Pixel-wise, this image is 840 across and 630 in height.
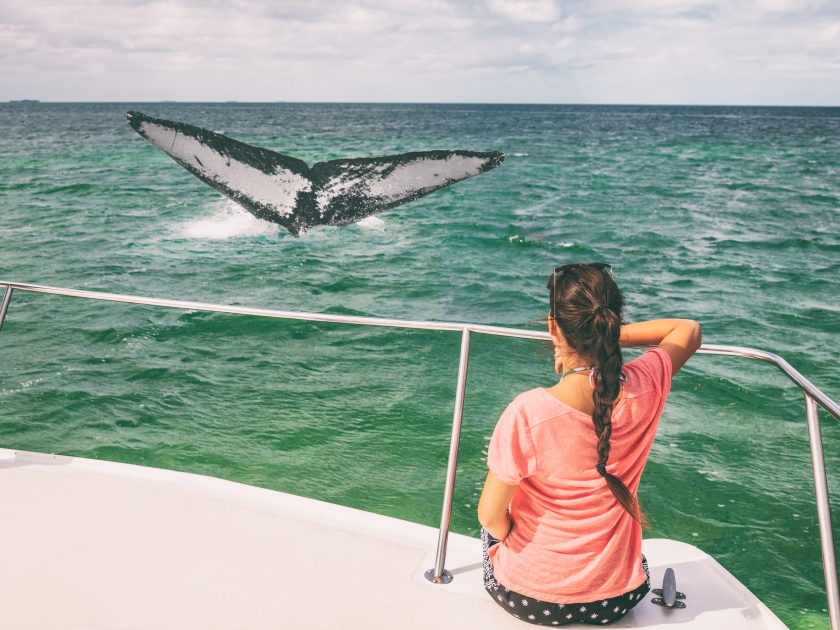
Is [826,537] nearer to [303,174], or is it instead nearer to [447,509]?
[447,509]

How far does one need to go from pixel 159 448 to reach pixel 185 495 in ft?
16.9

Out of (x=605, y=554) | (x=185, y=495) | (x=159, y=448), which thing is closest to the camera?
(x=605, y=554)

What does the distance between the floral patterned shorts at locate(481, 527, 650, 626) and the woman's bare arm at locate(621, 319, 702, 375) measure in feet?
2.49

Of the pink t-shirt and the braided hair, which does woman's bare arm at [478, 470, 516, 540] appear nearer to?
the pink t-shirt

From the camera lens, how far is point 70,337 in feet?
36.2

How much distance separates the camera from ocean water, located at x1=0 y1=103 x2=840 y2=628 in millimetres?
7180

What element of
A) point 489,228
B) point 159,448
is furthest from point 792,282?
point 159,448

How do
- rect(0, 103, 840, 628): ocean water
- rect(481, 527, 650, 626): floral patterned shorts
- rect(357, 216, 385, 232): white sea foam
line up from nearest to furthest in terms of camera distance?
1. rect(481, 527, 650, 626): floral patterned shorts
2. rect(0, 103, 840, 628): ocean water
3. rect(357, 216, 385, 232): white sea foam

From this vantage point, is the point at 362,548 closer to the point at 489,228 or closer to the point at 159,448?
the point at 159,448

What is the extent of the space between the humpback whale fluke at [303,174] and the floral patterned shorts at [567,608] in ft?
13.7

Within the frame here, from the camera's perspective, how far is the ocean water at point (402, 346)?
7.18 metres

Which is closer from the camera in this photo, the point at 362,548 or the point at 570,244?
the point at 362,548

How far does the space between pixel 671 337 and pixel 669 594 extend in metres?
0.88

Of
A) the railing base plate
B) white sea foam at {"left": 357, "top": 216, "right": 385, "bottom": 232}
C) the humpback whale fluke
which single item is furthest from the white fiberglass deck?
white sea foam at {"left": 357, "top": 216, "right": 385, "bottom": 232}
